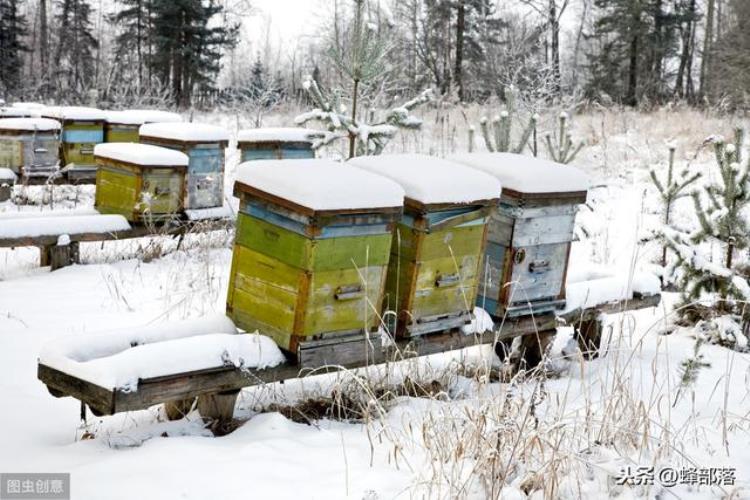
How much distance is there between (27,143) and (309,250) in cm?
770

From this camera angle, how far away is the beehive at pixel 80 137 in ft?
33.2

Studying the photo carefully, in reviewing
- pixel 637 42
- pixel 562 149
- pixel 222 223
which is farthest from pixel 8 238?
pixel 637 42

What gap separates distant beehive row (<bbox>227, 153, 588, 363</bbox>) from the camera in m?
3.70

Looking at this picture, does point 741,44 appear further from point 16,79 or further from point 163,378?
point 16,79

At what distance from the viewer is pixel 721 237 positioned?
19.5 ft

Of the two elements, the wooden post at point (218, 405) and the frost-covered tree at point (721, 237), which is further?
the frost-covered tree at point (721, 237)

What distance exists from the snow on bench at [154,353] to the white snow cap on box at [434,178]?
1128 mm

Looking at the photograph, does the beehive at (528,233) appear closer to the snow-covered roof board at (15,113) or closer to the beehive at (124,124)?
the beehive at (124,124)

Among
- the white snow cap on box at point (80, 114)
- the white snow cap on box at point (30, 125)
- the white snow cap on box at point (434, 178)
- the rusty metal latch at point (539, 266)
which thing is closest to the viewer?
the white snow cap on box at point (434, 178)

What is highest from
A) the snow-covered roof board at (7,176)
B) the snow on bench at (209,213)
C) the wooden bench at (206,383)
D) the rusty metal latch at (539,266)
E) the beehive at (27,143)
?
the beehive at (27,143)

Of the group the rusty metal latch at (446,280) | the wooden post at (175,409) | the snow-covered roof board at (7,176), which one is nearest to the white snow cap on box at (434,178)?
the rusty metal latch at (446,280)

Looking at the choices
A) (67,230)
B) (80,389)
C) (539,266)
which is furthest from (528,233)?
(67,230)

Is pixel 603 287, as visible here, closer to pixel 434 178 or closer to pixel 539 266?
pixel 539 266

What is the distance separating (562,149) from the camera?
8.43 meters
